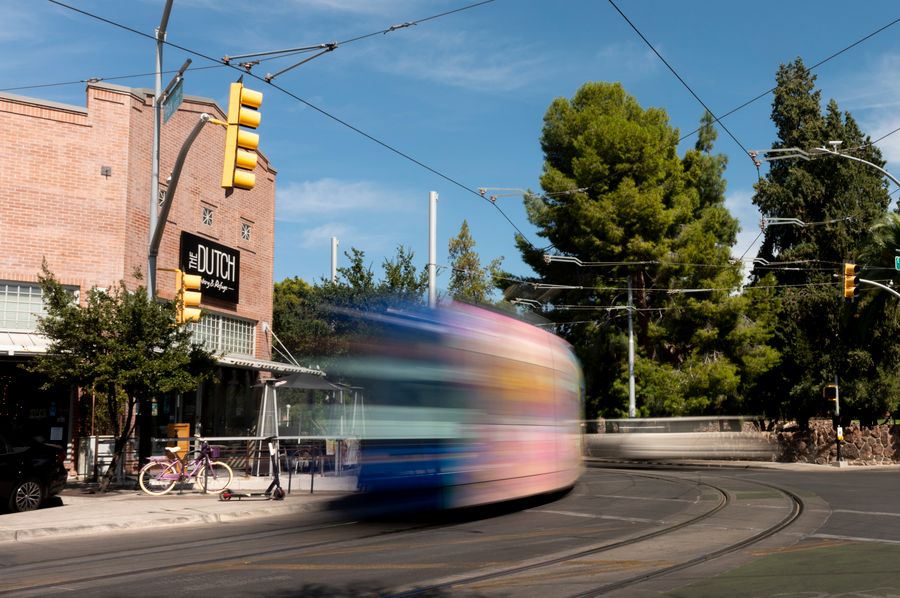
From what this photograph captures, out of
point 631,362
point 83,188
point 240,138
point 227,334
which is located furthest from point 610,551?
point 631,362

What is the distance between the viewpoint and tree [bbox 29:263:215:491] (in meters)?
17.7

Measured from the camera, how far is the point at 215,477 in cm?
1916

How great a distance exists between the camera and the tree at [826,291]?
38.4m

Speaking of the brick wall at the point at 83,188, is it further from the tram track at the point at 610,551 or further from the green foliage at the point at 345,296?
the tram track at the point at 610,551

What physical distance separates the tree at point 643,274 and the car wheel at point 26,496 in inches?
1083

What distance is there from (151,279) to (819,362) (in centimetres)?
3142

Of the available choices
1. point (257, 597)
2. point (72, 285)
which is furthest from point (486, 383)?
point (72, 285)

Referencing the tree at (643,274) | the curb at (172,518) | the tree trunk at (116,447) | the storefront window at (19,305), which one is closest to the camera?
the curb at (172,518)

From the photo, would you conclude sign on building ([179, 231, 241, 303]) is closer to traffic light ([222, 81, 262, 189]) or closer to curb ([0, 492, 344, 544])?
curb ([0, 492, 344, 544])

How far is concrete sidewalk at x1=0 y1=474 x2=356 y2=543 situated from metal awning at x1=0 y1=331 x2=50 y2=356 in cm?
324

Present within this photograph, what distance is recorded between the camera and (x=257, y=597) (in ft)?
26.0

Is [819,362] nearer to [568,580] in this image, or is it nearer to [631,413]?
[631,413]

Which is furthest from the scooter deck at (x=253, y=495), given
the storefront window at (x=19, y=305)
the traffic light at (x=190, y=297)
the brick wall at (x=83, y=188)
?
the storefront window at (x=19, y=305)

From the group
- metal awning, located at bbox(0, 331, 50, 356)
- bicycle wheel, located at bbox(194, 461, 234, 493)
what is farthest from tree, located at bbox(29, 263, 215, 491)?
metal awning, located at bbox(0, 331, 50, 356)
